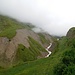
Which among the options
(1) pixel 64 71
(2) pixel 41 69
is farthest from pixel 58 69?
(2) pixel 41 69

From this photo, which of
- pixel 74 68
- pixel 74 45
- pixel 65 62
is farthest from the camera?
pixel 74 45

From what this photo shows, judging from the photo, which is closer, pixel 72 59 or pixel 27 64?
pixel 72 59

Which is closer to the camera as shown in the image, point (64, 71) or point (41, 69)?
point (64, 71)

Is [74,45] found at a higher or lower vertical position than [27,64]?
higher

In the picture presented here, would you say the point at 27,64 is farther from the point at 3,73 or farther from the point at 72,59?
the point at 72,59

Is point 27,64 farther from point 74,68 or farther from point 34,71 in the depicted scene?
→ point 74,68

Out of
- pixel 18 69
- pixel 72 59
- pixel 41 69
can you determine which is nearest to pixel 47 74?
pixel 41 69

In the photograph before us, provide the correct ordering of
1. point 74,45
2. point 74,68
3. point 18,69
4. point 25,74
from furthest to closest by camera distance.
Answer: point 18,69 < point 25,74 < point 74,45 < point 74,68

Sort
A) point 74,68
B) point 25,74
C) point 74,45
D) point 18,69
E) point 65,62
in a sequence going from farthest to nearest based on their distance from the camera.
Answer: point 18,69, point 25,74, point 74,45, point 65,62, point 74,68

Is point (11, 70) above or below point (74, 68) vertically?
below

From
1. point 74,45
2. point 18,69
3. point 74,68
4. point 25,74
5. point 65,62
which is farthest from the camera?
point 18,69
